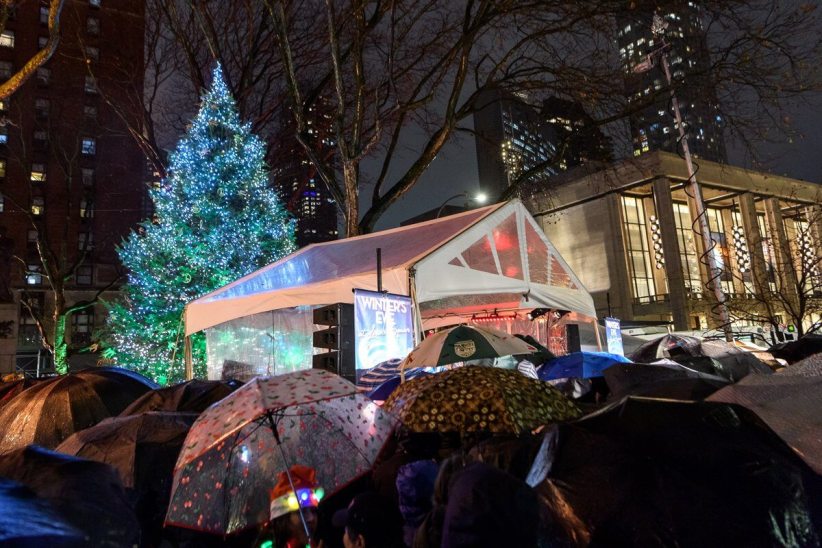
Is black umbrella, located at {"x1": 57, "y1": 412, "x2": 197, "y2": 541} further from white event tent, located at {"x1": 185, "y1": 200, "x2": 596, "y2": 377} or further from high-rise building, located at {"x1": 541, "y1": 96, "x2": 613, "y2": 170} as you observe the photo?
high-rise building, located at {"x1": 541, "y1": 96, "x2": 613, "y2": 170}

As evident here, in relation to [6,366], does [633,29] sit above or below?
above

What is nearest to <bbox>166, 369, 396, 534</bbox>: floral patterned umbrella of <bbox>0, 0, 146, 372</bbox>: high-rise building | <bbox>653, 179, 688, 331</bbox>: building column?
<bbox>653, 179, 688, 331</bbox>: building column

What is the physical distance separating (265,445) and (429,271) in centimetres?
479

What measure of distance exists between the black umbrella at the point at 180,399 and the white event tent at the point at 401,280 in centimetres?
327

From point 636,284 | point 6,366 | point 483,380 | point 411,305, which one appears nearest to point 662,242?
point 636,284

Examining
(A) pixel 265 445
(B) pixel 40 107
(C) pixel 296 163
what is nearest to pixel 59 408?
(A) pixel 265 445

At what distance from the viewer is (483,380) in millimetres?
4488

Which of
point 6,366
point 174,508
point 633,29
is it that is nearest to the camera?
point 174,508

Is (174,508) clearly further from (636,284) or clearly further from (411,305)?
(636,284)

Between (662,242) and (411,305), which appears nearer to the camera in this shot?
(411,305)

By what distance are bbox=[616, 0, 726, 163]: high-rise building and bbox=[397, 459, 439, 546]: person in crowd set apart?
42.4ft

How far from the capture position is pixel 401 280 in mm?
8586

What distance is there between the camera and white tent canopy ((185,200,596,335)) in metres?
8.93

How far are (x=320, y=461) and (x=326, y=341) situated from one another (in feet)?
12.4
